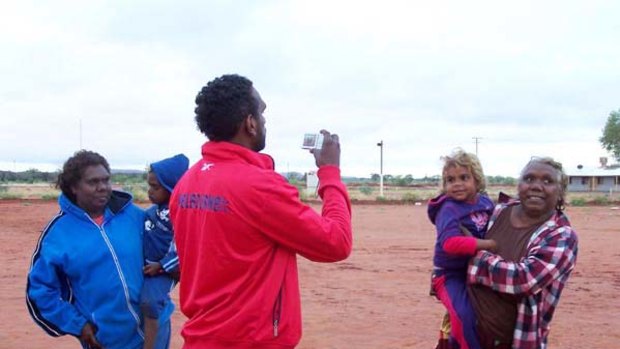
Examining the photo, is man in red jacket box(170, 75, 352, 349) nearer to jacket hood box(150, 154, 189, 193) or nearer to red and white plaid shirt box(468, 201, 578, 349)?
red and white plaid shirt box(468, 201, 578, 349)

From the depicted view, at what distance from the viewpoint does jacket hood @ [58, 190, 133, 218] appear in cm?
346

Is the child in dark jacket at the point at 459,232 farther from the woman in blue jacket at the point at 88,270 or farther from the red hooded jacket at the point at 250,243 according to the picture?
the woman in blue jacket at the point at 88,270

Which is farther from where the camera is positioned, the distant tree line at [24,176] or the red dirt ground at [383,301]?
the distant tree line at [24,176]

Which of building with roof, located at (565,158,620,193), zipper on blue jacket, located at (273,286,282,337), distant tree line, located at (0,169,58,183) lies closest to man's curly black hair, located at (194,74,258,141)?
zipper on blue jacket, located at (273,286,282,337)

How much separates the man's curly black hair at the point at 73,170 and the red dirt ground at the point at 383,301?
3.79 metres

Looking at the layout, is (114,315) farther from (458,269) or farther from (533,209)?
(533,209)

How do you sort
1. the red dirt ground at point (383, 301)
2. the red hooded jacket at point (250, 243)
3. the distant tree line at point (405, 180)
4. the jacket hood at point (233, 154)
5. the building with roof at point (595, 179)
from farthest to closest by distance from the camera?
the distant tree line at point (405, 180), the building with roof at point (595, 179), the red dirt ground at point (383, 301), the jacket hood at point (233, 154), the red hooded jacket at point (250, 243)

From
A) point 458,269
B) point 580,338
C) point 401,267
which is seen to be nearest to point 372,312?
point 580,338

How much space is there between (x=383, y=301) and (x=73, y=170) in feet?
22.1

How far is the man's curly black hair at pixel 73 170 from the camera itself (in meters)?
3.57

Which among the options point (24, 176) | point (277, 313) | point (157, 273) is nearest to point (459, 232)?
point (277, 313)

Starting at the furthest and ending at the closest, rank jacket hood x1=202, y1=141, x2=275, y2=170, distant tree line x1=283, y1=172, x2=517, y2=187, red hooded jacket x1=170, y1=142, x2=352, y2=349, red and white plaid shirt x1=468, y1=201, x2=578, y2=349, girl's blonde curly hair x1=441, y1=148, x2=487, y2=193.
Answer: distant tree line x1=283, y1=172, x2=517, y2=187
girl's blonde curly hair x1=441, y1=148, x2=487, y2=193
red and white plaid shirt x1=468, y1=201, x2=578, y2=349
jacket hood x1=202, y1=141, x2=275, y2=170
red hooded jacket x1=170, y1=142, x2=352, y2=349

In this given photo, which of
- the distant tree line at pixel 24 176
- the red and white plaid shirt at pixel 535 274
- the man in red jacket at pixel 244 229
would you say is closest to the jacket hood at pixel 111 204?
the man in red jacket at pixel 244 229

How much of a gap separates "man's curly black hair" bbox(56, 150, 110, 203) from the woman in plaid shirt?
6.84 feet
